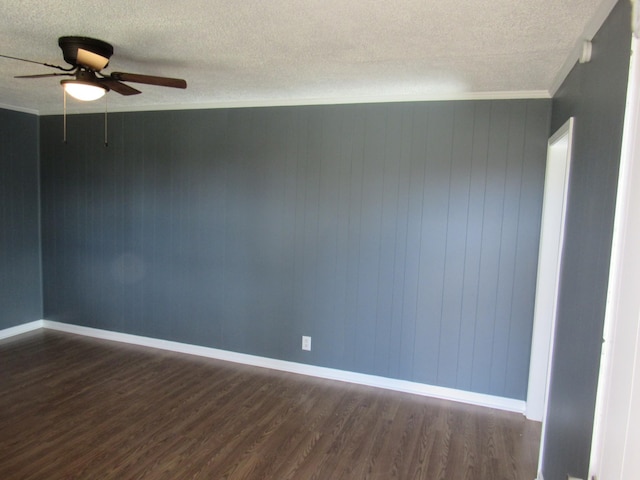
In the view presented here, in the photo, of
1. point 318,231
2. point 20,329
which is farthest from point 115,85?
point 20,329

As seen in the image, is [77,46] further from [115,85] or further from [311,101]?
[311,101]

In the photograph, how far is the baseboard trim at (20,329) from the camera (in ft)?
14.8

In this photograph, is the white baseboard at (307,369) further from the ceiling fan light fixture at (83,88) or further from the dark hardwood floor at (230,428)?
the ceiling fan light fixture at (83,88)

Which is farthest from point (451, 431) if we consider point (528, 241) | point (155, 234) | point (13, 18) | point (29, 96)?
point (29, 96)

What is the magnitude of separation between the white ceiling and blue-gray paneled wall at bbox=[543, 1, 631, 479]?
0.27 metres

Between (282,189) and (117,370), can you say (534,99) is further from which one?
(117,370)

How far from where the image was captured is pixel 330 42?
231 cm

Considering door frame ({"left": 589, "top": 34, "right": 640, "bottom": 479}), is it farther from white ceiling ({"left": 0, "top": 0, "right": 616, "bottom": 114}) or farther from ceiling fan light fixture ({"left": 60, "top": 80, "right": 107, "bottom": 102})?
ceiling fan light fixture ({"left": 60, "top": 80, "right": 107, "bottom": 102})

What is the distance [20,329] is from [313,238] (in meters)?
3.65

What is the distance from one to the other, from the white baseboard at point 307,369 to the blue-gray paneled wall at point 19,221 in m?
0.33

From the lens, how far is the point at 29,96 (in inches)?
156

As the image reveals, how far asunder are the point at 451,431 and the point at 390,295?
111 cm

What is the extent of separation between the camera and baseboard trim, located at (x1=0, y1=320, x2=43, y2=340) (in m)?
4.52

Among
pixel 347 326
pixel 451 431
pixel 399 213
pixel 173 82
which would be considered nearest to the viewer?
pixel 173 82
